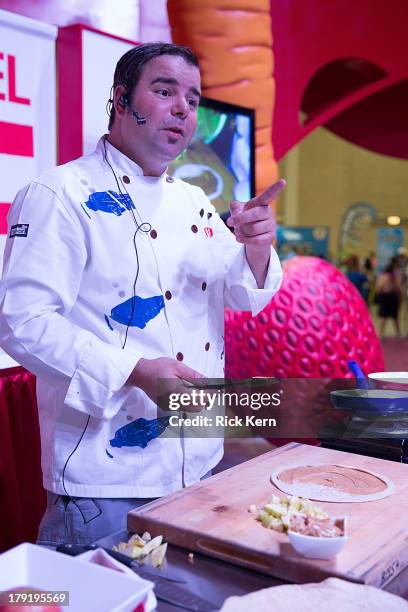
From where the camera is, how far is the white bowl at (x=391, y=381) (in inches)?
64.9

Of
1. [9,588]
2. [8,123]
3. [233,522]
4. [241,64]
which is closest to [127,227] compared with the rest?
[233,522]

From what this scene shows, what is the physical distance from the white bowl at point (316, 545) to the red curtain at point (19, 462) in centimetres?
158

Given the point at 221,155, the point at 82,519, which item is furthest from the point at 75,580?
the point at 221,155

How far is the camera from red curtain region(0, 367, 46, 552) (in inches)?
92.0

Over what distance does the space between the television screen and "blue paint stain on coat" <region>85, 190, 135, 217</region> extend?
1.52 m

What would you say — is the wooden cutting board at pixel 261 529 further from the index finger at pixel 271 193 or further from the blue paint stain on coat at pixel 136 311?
the index finger at pixel 271 193

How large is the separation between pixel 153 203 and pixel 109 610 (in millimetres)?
913

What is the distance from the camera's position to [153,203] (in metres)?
1.50

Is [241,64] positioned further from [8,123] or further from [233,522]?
[233,522]

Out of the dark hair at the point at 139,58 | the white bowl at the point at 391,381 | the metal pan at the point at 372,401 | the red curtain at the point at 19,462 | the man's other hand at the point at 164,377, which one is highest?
the dark hair at the point at 139,58

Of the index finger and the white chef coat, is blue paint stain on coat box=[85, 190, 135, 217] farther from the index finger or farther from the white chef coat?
the index finger

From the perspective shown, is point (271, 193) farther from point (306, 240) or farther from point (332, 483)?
point (306, 240)

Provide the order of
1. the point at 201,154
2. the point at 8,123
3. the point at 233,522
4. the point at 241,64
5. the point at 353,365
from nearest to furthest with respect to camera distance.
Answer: the point at 233,522 < the point at 353,365 < the point at 8,123 < the point at 201,154 < the point at 241,64

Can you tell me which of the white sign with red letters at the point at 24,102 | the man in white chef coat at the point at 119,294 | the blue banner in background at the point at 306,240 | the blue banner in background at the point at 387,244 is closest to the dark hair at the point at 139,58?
the man in white chef coat at the point at 119,294
